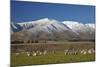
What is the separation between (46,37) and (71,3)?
1.95ft

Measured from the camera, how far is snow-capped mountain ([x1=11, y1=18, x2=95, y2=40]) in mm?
2961

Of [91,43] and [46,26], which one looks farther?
[91,43]

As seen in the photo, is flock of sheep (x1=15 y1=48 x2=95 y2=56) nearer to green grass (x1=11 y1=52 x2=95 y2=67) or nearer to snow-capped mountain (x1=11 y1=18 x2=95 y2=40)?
green grass (x1=11 y1=52 x2=95 y2=67)

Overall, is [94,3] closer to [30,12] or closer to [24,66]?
[30,12]

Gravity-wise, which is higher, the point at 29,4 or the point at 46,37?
the point at 29,4

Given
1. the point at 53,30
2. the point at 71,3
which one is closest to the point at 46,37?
the point at 53,30

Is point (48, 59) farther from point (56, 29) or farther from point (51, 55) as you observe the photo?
point (56, 29)

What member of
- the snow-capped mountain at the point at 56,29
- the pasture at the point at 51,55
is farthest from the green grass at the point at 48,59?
the snow-capped mountain at the point at 56,29

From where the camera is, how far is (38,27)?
3.02 meters

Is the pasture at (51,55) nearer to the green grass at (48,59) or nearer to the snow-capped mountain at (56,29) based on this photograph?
the green grass at (48,59)

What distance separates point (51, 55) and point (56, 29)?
1.17ft

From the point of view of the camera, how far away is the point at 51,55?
3078 mm

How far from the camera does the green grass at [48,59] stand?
291cm

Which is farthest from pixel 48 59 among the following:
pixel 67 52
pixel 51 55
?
pixel 67 52
